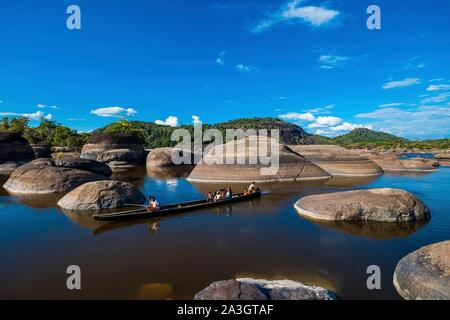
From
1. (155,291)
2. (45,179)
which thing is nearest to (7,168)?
(45,179)

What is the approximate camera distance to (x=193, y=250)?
13484mm

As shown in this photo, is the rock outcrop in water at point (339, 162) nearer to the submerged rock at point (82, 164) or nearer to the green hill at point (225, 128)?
the submerged rock at point (82, 164)

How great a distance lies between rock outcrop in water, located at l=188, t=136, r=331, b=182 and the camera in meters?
34.8

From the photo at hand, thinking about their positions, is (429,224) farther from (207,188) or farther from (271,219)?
(207,188)

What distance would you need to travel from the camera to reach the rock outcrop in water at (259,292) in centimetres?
796

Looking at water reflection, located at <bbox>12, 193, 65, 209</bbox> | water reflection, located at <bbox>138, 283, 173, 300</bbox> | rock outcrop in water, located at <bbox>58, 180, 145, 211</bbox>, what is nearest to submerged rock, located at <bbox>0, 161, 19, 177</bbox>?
water reflection, located at <bbox>12, 193, 65, 209</bbox>

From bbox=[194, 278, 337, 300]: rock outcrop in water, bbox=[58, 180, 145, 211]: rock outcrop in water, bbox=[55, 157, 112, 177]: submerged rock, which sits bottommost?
bbox=[194, 278, 337, 300]: rock outcrop in water

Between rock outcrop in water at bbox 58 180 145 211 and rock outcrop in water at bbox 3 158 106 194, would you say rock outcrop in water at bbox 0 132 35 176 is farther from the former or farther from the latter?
rock outcrop in water at bbox 58 180 145 211

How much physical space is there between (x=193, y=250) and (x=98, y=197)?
10.9 metres

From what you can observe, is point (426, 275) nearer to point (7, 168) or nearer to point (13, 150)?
point (7, 168)

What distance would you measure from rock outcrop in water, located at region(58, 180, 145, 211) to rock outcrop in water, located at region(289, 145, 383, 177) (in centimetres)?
2819

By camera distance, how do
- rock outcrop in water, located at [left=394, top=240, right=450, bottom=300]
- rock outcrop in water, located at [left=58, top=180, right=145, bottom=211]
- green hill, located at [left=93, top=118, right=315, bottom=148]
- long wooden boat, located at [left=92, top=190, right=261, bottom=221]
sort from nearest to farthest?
rock outcrop in water, located at [left=394, top=240, right=450, bottom=300] < long wooden boat, located at [left=92, top=190, right=261, bottom=221] < rock outcrop in water, located at [left=58, top=180, right=145, bottom=211] < green hill, located at [left=93, top=118, right=315, bottom=148]
